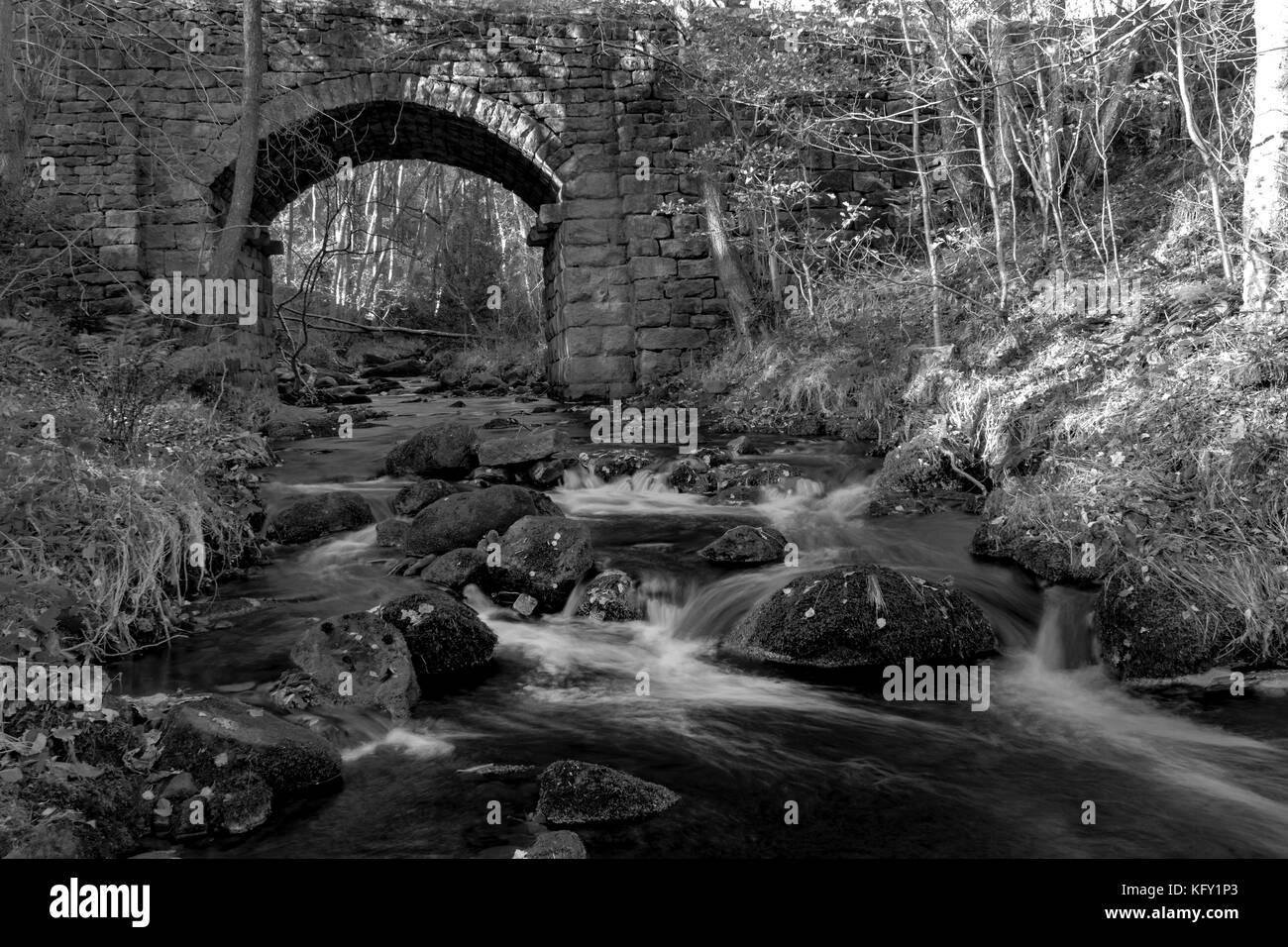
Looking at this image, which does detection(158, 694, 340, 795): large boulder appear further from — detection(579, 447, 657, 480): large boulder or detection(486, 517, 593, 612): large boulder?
detection(579, 447, 657, 480): large boulder

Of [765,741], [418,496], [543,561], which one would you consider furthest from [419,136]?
[765,741]

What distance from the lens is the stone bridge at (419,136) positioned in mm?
11492

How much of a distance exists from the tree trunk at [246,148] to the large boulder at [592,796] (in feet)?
31.2

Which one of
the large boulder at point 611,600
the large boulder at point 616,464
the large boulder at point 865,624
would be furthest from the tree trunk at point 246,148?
the large boulder at point 865,624

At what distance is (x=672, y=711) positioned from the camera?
13.7ft

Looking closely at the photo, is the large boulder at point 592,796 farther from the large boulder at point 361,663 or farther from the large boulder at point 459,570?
the large boulder at point 459,570

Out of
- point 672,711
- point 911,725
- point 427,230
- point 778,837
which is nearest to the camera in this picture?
point 778,837

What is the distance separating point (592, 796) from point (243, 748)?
1.21 meters

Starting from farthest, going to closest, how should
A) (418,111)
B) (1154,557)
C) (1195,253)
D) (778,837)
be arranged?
(418,111) → (1195,253) → (1154,557) → (778,837)

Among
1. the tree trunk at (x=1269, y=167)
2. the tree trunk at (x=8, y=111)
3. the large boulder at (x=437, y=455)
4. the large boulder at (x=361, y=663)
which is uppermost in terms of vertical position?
the tree trunk at (x=8, y=111)

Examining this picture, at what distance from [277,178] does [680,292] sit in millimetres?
5866

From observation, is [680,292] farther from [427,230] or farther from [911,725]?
[427,230]
